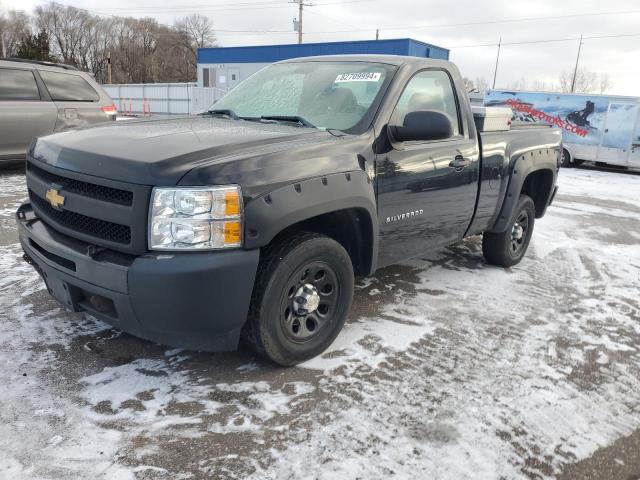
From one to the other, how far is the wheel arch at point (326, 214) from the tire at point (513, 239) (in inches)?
84.5

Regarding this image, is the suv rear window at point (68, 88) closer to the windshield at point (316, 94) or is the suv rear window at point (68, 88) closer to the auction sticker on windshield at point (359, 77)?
the windshield at point (316, 94)

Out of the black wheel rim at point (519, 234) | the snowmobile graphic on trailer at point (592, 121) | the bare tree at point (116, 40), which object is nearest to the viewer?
the black wheel rim at point (519, 234)

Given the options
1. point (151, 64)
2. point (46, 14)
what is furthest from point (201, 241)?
point (46, 14)

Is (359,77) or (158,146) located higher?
(359,77)

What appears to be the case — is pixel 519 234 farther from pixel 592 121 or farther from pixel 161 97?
pixel 161 97

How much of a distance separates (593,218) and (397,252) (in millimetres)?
5702

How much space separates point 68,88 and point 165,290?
767 centimetres

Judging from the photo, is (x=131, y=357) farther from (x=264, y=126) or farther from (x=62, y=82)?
(x=62, y=82)

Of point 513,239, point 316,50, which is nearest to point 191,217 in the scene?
point 513,239

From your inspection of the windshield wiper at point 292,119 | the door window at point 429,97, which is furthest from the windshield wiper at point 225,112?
the door window at point 429,97

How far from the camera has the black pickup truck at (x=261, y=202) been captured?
2475 millimetres

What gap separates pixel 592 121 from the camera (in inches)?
599

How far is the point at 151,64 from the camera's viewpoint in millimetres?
76500

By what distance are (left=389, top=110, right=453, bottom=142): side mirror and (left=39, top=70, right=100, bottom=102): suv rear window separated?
7174mm
